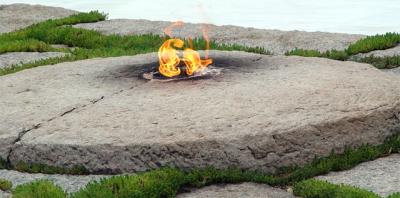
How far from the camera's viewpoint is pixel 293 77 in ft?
30.7

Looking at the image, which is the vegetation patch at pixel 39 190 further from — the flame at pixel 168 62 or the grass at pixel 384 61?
the grass at pixel 384 61

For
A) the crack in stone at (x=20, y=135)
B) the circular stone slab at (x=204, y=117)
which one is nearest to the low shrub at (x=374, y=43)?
the circular stone slab at (x=204, y=117)

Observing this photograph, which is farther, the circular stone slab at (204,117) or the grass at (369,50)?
the grass at (369,50)

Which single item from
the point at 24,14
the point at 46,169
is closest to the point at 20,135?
the point at 46,169

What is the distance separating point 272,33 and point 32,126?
25.9 ft

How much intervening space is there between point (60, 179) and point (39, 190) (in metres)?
0.52

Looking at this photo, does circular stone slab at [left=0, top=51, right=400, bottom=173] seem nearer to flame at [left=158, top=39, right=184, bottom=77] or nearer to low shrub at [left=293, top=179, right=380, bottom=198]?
flame at [left=158, top=39, right=184, bottom=77]

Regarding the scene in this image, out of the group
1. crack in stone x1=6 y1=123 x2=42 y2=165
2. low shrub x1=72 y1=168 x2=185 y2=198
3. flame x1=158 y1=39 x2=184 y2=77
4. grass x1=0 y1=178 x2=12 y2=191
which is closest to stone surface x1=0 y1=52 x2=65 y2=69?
flame x1=158 y1=39 x2=184 y2=77

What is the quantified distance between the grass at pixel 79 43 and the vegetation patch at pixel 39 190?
503cm

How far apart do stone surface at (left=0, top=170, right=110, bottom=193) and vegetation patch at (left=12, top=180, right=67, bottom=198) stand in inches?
7.8

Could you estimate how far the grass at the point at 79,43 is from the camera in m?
12.6

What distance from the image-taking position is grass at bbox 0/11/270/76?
41.2 feet

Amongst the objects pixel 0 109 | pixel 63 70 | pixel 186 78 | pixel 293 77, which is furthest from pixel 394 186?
pixel 63 70

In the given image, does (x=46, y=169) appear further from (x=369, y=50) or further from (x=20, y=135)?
(x=369, y=50)
